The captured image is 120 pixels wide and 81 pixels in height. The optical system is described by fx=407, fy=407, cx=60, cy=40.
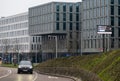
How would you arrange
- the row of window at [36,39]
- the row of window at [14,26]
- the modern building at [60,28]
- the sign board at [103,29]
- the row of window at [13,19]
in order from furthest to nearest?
the row of window at [13,19], the row of window at [14,26], the row of window at [36,39], the modern building at [60,28], the sign board at [103,29]

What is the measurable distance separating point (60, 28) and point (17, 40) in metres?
38.1

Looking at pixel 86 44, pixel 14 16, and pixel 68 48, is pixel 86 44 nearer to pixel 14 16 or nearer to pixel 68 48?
pixel 68 48

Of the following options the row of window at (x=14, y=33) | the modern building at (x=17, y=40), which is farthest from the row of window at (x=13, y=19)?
the row of window at (x=14, y=33)

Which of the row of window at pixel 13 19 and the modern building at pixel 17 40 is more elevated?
the row of window at pixel 13 19

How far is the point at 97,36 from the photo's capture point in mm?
116312

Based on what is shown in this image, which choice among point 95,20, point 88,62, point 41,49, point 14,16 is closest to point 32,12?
point 41,49

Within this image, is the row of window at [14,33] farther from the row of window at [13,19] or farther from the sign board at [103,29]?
the sign board at [103,29]

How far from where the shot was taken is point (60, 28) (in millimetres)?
129625

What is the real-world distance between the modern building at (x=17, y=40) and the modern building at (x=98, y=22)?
2893cm

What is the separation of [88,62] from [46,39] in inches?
3788

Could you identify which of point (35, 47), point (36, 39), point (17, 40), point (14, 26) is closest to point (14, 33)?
point (14, 26)

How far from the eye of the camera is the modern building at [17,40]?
151000 millimetres

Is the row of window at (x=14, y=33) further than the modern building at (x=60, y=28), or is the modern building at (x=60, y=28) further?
the row of window at (x=14, y=33)

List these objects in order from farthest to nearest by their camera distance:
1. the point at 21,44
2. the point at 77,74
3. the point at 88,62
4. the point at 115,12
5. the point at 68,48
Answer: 1. the point at 21,44
2. the point at 68,48
3. the point at 115,12
4. the point at 88,62
5. the point at 77,74
